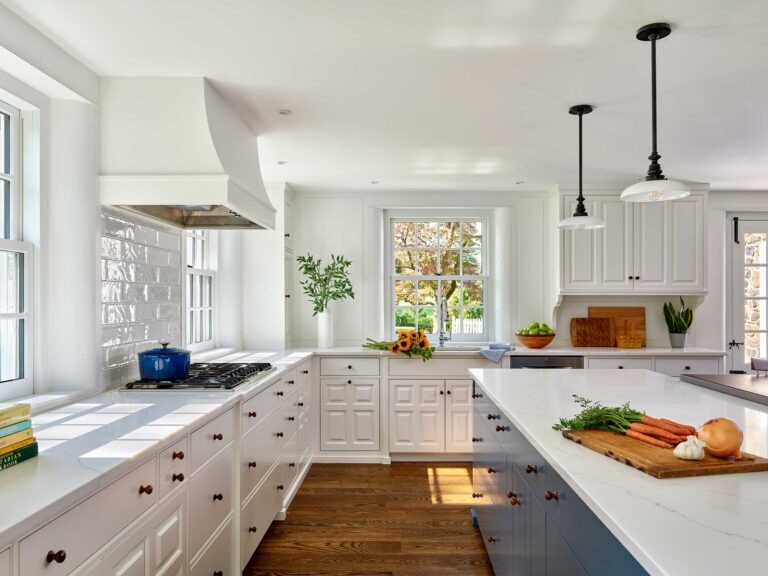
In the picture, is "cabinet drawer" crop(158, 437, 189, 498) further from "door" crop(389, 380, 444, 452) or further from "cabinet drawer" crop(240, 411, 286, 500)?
"door" crop(389, 380, 444, 452)

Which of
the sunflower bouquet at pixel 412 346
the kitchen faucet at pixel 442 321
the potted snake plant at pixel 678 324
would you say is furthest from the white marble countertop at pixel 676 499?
the potted snake plant at pixel 678 324

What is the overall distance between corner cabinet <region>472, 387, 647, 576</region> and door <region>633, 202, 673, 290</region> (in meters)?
2.30

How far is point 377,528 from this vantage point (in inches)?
120

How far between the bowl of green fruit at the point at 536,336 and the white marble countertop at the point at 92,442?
2687 millimetres

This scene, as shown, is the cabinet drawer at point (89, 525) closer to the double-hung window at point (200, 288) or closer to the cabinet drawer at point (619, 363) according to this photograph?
the double-hung window at point (200, 288)

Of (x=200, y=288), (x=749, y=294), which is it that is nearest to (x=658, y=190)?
(x=200, y=288)

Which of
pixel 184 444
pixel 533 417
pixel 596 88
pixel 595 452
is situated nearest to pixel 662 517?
pixel 595 452

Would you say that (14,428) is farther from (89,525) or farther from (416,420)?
(416,420)

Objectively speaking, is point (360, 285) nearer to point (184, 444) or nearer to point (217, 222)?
point (217, 222)

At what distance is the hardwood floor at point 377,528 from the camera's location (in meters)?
2.62

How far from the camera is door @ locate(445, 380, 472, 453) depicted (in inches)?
167

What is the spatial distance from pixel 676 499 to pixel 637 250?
12.2 feet

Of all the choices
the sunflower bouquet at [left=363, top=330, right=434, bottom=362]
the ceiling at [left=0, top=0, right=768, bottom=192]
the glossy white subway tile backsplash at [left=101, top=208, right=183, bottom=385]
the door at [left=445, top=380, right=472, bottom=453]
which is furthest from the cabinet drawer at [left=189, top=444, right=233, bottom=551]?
the door at [left=445, top=380, right=472, bottom=453]

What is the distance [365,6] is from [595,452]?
5.33ft
